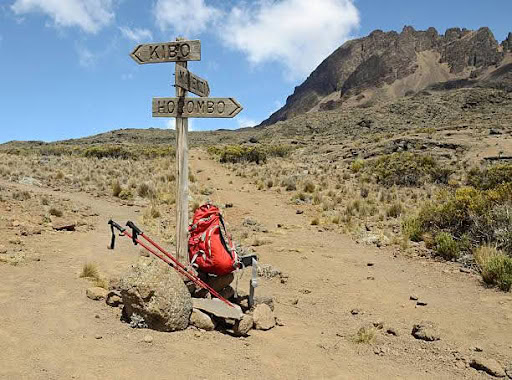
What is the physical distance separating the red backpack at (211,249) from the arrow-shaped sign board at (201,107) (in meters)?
1.36

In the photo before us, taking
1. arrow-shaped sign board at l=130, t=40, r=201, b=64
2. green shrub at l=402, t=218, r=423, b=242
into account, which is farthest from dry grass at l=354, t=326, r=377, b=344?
green shrub at l=402, t=218, r=423, b=242

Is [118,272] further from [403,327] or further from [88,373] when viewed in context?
[403,327]

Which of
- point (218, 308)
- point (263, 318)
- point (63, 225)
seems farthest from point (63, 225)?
point (263, 318)

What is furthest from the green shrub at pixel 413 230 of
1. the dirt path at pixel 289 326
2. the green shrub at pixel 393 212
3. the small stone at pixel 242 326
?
the small stone at pixel 242 326

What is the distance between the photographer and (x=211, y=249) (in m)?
5.05

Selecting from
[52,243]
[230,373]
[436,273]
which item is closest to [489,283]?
[436,273]

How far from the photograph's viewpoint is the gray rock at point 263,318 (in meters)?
4.96

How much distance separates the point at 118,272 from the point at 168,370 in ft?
11.3

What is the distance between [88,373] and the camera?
338cm

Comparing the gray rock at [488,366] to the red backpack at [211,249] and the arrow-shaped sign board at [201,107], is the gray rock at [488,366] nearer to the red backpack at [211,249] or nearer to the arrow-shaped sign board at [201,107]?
the red backpack at [211,249]

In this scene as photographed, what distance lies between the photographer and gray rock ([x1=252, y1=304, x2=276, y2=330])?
496 centimetres

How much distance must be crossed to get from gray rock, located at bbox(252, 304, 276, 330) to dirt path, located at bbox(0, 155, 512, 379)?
14 centimetres

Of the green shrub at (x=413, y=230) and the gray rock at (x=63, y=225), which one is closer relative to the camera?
the gray rock at (x=63, y=225)

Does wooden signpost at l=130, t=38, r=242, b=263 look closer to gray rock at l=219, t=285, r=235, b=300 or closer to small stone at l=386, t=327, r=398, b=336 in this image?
gray rock at l=219, t=285, r=235, b=300
